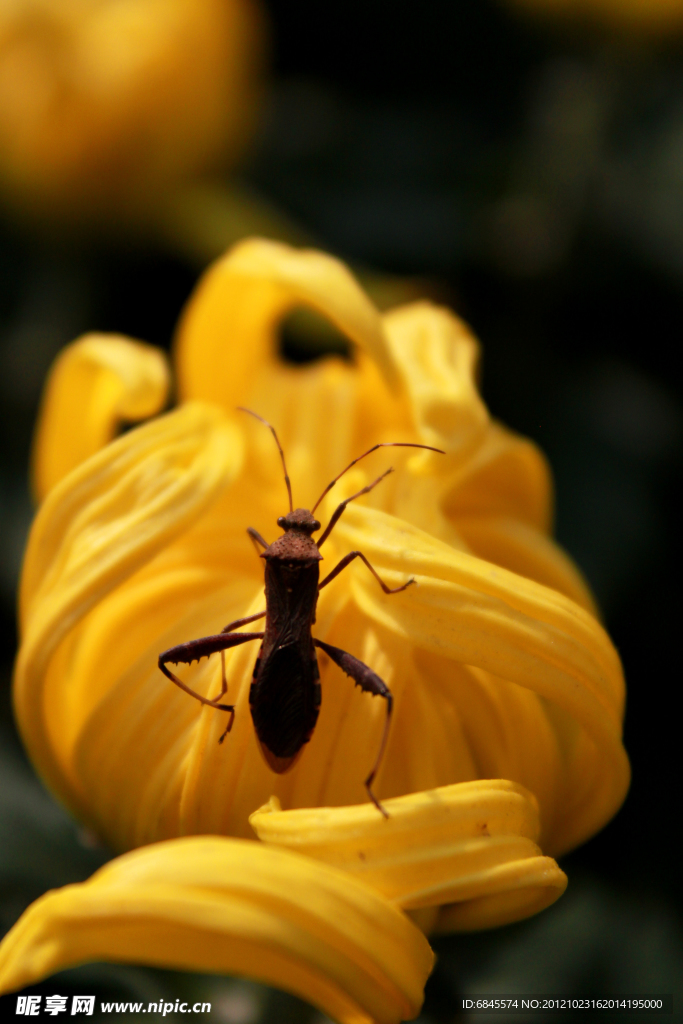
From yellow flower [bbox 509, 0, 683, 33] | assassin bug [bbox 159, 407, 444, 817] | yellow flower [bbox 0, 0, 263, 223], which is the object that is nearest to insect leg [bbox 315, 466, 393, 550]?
assassin bug [bbox 159, 407, 444, 817]

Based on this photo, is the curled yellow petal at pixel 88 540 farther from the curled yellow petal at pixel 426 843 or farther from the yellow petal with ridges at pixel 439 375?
the curled yellow petal at pixel 426 843

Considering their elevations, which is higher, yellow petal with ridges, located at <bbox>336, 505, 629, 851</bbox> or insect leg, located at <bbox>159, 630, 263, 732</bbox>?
yellow petal with ridges, located at <bbox>336, 505, 629, 851</bbox>

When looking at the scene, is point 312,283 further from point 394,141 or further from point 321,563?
point 394,141

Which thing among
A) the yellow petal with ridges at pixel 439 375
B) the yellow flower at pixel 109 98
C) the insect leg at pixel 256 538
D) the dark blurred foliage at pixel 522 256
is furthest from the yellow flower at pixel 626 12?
the insect leg at pixel 256 538

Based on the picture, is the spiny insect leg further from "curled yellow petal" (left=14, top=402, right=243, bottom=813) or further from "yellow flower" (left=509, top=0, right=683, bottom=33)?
"yellow flower" (left=509, top=0, right=683, bottom=33)

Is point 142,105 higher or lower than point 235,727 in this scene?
higher

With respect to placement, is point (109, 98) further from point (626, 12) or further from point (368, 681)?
point (368, 681)

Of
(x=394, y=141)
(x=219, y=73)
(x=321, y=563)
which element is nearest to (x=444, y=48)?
(x=394, y=141)
